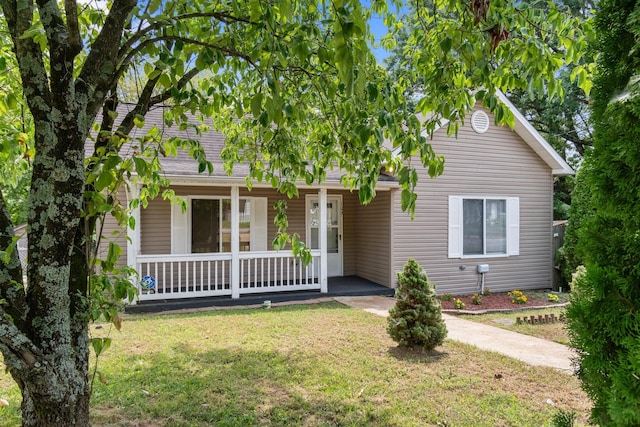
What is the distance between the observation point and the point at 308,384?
164 inches

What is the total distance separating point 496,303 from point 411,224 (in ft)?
8.67

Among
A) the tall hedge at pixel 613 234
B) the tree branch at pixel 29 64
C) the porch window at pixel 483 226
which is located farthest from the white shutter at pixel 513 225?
the tree branch at pixel 29 64

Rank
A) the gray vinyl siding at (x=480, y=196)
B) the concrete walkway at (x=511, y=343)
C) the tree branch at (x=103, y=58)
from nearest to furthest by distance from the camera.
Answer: the tree branch at (x=103, y=58) → the concrete walkway at (x=511, y=343) → the gray vinyl siding at (x=480, y=196)

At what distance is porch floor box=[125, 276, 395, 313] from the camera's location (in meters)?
7.83

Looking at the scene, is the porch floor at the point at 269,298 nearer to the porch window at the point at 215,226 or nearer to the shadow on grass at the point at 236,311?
the shadow on grass at the point at 236,311

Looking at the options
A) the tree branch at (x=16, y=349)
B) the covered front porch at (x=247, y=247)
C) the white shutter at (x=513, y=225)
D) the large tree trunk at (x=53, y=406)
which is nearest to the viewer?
the tree branch at (x=16, y=349)

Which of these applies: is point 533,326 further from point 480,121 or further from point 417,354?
point 480,121

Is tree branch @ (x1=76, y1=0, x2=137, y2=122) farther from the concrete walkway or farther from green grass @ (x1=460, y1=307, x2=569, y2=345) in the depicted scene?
green grass @ (x1=460, y1=307, x2=569, y2=345)

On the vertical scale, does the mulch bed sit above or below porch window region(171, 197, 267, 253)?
below

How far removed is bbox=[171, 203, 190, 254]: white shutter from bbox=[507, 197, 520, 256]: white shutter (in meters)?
8.19

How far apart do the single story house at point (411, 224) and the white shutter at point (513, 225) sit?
0.03 metres

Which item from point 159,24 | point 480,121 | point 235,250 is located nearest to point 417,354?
point 159,24

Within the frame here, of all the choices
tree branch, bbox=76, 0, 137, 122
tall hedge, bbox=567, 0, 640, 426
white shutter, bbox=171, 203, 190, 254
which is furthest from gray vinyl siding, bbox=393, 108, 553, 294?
tree branch, bbox=76, 0, 137, 122

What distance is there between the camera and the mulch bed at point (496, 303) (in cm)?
876
